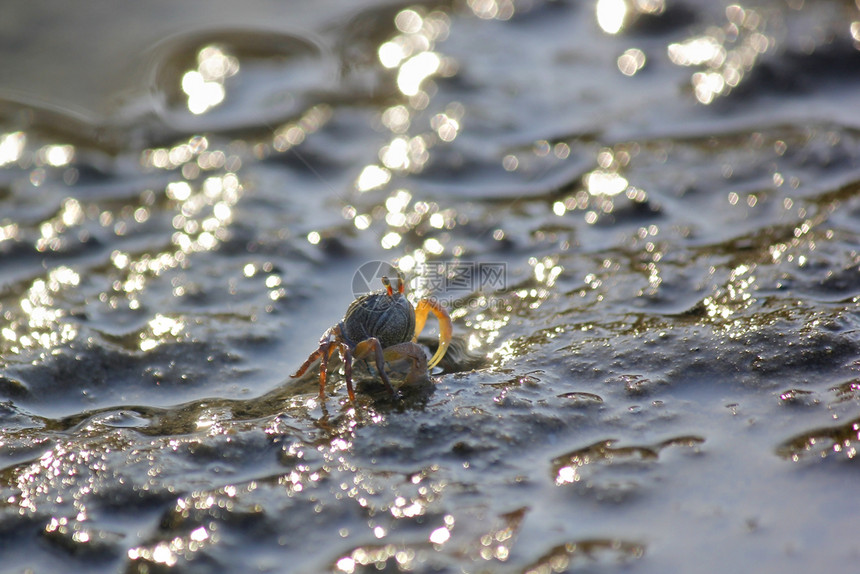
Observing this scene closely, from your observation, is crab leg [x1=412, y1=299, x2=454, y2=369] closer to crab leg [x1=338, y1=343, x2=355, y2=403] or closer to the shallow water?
the shallow water

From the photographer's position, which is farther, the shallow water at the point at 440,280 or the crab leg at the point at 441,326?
the crab leg at the point at 441,326

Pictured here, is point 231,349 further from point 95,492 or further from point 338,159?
point 338,159

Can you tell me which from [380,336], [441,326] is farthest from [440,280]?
[380,336]

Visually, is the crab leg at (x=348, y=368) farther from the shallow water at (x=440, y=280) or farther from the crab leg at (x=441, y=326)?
the crab leg at (x=441, y=326)

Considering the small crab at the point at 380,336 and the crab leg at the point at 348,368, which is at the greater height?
the small crab at the point at 380,336

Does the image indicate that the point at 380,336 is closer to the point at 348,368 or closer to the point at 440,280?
the point at 348,368

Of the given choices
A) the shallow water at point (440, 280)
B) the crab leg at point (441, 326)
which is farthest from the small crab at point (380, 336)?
the shallow water at point (440, 280)
